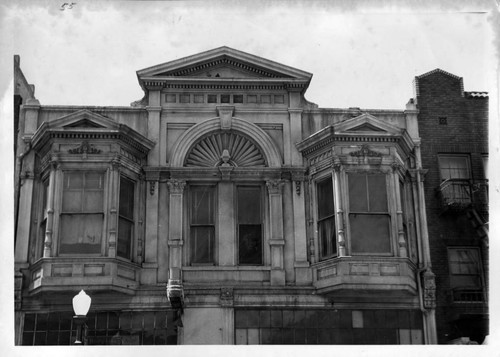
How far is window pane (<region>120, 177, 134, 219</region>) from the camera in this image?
1235 centimetres

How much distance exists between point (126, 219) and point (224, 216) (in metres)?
1.64

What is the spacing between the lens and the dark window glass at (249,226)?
12.4 meters

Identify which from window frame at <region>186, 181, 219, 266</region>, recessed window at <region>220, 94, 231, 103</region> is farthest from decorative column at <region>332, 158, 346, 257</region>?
recessed window at <region>220, 94, 231, 103</region>

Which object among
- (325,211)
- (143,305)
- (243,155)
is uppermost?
(243,155)

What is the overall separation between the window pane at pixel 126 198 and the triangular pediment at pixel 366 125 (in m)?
3.75

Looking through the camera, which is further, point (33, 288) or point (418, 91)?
point (418, 91)

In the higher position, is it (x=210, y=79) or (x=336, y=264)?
(x=210, y=79)

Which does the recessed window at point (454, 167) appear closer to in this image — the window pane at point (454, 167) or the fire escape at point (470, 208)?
the window pane at point (454, 167)

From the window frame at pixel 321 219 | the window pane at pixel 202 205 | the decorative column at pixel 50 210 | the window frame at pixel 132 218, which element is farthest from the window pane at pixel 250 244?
the decorative column at pixel 50 210

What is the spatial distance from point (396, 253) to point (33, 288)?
5.87 meters

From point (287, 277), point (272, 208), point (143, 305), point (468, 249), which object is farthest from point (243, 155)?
point (468, 249)

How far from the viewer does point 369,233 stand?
12.2m

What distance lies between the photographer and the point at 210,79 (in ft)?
43.0

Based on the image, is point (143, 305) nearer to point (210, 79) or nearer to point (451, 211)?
point (210, 79)
